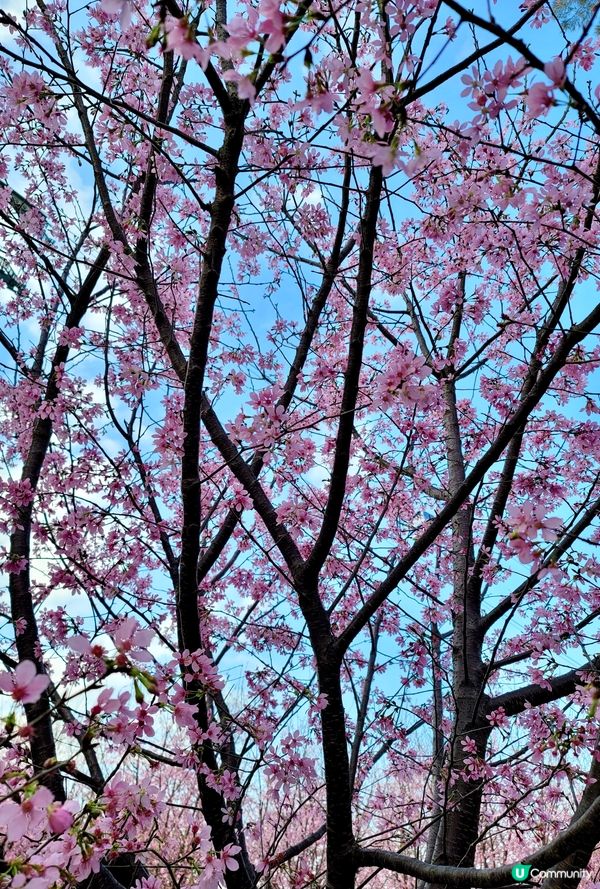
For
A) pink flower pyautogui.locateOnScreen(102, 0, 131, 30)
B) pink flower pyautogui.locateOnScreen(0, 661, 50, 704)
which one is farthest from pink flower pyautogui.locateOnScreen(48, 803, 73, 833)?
pink flower pyautogui.locateOnScreen(102, 0, 131, 30)

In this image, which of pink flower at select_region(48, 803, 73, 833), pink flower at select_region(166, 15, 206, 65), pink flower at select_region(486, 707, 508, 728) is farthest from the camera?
pink flower at select_region(486, 707, 508, 728)

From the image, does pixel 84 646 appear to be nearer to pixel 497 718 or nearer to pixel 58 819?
pixel 58 819

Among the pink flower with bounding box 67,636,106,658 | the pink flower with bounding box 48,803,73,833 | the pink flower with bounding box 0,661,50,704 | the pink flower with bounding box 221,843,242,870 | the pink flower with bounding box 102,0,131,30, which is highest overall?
the pink flower with bounding box 102,0,131,30

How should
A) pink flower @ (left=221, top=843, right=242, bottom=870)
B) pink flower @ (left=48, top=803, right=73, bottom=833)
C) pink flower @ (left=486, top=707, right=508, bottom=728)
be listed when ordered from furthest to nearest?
pink flower @ (left=486, top=707, right=508, bottom=728), pink flower @ (left=221, top=843, right=242, bottom=870), pink flower @ (left=48, top=803, right=73, bottom=833)

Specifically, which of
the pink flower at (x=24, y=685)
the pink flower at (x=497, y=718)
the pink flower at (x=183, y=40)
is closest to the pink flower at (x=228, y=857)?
the pink flower at (x=24, y=685)

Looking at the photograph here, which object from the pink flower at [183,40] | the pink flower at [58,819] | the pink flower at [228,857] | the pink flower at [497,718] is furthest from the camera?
the pink flower at [497,718]

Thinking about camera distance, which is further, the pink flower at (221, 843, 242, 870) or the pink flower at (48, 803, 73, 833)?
the pink flower at (221, 843, 242, 870)

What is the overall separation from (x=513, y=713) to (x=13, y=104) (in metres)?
5.19

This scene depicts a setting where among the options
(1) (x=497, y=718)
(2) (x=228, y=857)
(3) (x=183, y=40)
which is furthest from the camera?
(1) (x=497, y=718)

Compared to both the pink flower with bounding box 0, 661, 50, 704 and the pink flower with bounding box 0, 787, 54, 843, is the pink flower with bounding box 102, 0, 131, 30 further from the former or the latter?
→ the pink flower with bounding box 0, 787, 54, 843

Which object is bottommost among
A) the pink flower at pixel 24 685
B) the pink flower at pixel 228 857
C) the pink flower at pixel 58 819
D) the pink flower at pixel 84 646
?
the pink flower at pixel 228 857

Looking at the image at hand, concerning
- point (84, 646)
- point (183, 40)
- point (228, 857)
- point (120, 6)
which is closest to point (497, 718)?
point (228, 857)

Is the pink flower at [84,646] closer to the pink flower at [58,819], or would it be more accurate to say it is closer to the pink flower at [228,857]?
the pink flower at [58,819]

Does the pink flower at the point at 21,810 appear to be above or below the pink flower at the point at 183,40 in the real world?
below
